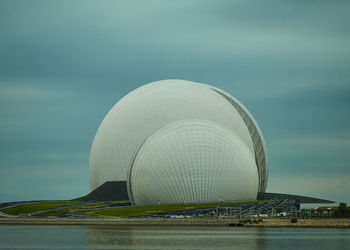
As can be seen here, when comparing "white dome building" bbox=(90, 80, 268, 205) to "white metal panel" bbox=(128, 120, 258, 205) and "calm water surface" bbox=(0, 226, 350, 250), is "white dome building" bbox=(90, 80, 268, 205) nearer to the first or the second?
"white metal panel" bbox=(128, 120, 258, 205)

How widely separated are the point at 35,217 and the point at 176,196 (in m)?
23.2

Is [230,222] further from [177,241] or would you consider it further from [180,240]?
[177,241]

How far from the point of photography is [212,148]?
335 ft

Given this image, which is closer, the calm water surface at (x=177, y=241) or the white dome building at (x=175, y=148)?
the calm water surface at (x=177, y=241)

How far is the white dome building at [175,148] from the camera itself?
99875mm

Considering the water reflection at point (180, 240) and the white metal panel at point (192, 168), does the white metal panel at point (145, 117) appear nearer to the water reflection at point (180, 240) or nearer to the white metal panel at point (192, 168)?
the white metal panel at point (192, 168)

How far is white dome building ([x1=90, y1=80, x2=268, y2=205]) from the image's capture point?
99.9 m

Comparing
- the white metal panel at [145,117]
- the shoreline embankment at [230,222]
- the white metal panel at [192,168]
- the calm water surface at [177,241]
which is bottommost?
the calm water surface at [177,241]

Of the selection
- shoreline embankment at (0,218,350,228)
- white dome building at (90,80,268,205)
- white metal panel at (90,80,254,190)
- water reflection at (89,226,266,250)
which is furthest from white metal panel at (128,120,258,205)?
water reflection at (89,226,266,250)

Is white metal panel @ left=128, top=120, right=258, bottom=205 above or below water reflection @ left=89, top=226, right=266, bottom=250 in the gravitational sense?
above

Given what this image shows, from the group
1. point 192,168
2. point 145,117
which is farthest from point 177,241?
point 145,117

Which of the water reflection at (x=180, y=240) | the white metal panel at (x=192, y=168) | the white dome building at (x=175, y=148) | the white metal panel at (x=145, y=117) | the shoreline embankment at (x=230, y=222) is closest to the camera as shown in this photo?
the water reflection at (x=180, y=240)

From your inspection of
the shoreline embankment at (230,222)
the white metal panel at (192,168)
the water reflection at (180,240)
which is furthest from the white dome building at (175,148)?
the water reflection at (180,240)

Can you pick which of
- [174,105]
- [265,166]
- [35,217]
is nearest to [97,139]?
[174,105]
